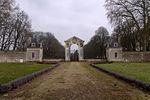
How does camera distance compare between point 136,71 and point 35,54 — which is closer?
point 136,71

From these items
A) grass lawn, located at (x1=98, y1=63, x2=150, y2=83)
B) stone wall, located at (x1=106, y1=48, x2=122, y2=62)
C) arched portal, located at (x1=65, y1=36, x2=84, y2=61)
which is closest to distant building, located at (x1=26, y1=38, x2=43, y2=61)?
arched portal, located at (x1=65, y1=36, x2=84, y2=61)

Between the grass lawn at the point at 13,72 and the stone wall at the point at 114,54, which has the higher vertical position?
the stone wall at the point at 114,54

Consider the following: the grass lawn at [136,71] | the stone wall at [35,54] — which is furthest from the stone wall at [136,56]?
the stone wall at [35,54]

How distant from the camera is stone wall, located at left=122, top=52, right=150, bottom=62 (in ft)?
87.6

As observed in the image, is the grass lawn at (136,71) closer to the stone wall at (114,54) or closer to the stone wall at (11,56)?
the stone wall at (114,54)

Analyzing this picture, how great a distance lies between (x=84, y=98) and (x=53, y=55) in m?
41.6

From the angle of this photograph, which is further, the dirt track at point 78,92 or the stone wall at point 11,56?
the stone wall at point 11,56

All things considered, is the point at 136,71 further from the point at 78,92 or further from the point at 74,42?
the point at 74,42

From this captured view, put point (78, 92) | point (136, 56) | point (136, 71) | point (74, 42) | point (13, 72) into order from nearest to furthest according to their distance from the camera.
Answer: point (78, 92) → point (13, 72) → point (136, 71) → point (136, 56) → point (74, 42)

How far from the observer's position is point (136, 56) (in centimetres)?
2759

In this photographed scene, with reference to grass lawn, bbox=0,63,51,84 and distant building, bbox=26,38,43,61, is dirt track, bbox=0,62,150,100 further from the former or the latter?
distant building, bbox=26,38,43,61

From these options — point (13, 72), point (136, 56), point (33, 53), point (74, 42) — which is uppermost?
point (74, 42)

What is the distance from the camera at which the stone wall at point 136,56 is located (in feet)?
87.6

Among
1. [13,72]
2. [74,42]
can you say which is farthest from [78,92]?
[74,42]
